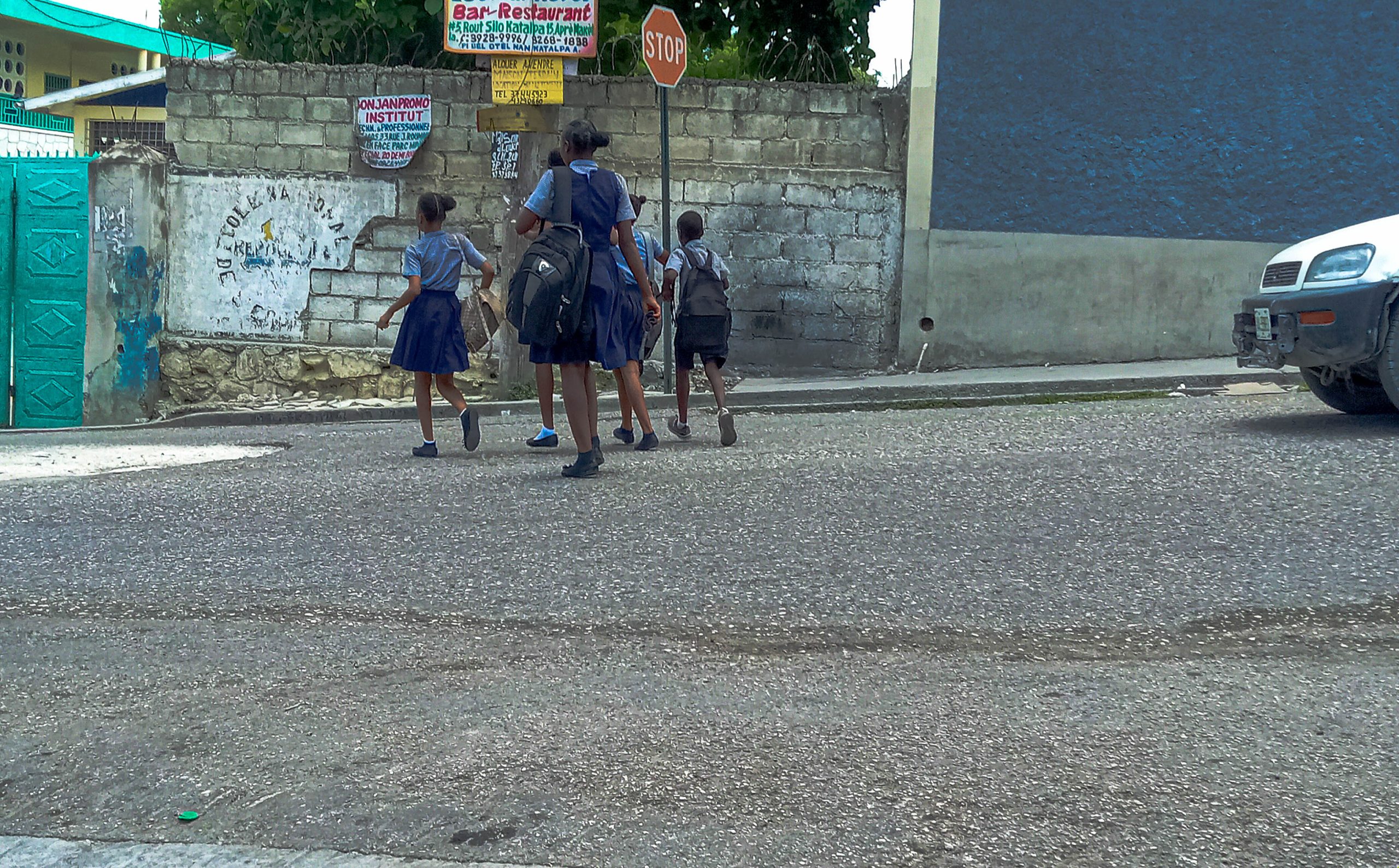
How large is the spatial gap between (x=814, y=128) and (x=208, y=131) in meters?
5.32

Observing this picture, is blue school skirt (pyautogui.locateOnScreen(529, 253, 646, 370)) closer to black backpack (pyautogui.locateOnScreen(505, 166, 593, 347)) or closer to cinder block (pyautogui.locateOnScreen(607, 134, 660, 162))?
black backpack (pyautogui.locateOnScreen(505, 166, 593, 347))

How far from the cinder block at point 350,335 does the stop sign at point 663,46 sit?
3.45 m

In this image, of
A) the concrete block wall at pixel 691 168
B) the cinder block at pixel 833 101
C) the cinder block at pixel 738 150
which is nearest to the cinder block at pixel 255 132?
the concrete block wall at pixel 691 168

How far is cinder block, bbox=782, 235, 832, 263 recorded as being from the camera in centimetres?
1191

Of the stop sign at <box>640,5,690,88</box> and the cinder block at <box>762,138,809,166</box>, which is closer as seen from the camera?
the stop sign at <box>640,5,690,88</box>

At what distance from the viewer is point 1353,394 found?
8.26m

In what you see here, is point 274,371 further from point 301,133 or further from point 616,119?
point 616,119

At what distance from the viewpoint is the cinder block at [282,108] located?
11.9 metres

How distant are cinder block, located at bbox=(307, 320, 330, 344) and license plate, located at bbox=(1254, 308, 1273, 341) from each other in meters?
7.75

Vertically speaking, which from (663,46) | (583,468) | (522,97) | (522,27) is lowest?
(583,468)

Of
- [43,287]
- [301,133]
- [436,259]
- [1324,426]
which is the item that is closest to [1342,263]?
[1324,426]

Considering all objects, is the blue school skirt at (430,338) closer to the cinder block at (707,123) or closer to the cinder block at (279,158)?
the cinder block at (707,123)

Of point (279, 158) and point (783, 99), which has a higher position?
point (783, 99)

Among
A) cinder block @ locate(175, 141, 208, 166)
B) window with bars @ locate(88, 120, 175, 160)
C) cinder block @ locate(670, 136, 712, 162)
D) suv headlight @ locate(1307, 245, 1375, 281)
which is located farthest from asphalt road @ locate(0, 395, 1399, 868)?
window with bars @ locate(88, 120, 175, 160)
